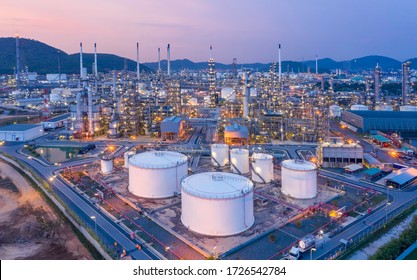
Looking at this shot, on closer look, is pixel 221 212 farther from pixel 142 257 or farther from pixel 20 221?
pixel 20 221

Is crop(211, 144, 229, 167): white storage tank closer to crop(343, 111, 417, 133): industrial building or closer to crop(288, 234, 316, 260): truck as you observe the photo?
crop(288, 234, 316, 260): truck

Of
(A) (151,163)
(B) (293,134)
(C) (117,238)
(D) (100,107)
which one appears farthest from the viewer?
(D) (100,107)

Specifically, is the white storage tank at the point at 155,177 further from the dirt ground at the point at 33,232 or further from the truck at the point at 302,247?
the truck at the point at 302,247

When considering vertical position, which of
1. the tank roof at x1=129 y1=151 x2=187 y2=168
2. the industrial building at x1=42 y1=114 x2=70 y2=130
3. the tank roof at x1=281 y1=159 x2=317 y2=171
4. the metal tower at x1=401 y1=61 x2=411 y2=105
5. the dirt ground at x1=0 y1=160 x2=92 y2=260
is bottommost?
the dirt ground at x1=0 y1=160 x2=92 y2=260

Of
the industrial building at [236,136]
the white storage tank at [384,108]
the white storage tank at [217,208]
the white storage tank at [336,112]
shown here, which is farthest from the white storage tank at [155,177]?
the white storage tank at [384,108]

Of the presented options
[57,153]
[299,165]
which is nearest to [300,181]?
[299,165]

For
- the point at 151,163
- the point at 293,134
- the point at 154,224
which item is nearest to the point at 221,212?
the point at 154,224

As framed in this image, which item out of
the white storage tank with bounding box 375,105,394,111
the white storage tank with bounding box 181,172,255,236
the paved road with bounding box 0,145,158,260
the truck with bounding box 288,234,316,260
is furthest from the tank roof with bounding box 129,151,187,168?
the white storage tank with bounding box 375,105,394,111
